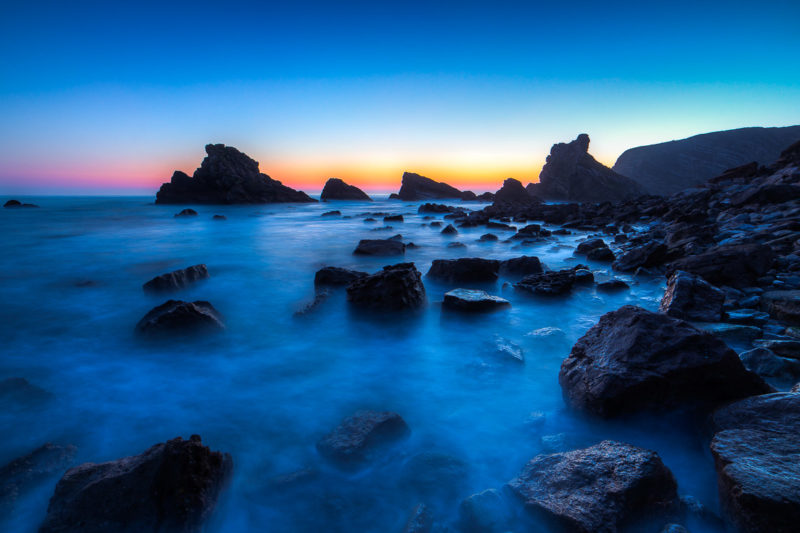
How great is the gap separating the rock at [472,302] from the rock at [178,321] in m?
3.59

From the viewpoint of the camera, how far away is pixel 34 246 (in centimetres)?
1350

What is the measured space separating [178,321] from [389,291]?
10.1ft

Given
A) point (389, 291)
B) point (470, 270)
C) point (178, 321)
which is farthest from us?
point (470, 270)

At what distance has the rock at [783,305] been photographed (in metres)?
3.86

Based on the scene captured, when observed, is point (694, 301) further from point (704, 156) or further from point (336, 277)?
point (704, 156)

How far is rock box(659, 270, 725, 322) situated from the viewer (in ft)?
14.2

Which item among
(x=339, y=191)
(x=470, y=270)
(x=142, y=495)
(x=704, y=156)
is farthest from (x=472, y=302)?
(x=704, y=156)

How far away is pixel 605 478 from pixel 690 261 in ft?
18.5

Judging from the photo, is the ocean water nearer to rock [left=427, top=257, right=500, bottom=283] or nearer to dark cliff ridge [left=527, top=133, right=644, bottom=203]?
rock [left=427, top=257, right=500, bottom=283]

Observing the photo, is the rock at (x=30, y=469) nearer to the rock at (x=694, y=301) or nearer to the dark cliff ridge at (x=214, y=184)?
the rock at (x=694, y=301)

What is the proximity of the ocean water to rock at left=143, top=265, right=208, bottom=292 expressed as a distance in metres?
0.27

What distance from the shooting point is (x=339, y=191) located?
6850 centimetres

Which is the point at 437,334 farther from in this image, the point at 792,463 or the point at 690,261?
the point at 690,261

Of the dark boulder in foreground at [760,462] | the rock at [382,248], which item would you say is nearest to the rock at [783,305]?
the dark boulder in foreground at [760,462]
